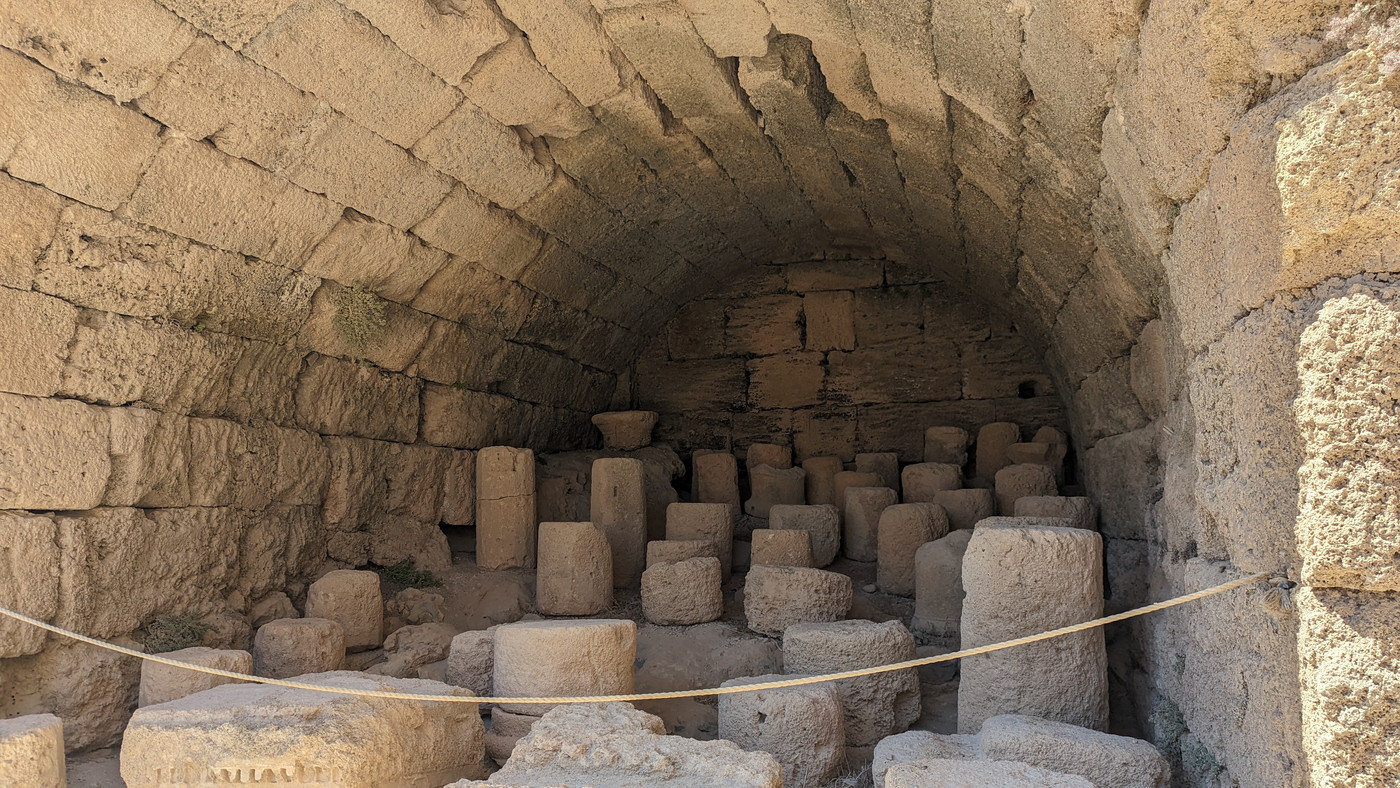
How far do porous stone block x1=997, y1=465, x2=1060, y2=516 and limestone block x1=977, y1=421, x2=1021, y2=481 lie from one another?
1.13m

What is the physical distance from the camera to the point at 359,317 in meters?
6.68

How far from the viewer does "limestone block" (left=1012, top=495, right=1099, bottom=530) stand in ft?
23.9

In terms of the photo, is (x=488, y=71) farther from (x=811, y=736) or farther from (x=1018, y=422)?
(x=1018, y=422)

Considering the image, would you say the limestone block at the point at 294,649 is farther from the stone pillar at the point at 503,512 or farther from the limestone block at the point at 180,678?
the stone pillar at the point at 503,512

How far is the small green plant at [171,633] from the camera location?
5508mm

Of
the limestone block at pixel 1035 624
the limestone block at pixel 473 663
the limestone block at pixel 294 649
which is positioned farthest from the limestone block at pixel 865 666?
the limestone block at pixel 294 649

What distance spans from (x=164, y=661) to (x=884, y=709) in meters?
3.59

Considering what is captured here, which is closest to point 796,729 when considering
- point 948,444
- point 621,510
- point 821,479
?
point 621,510

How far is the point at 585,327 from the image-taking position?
30.9 ft

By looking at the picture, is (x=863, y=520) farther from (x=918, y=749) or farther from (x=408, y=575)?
(x=918, y=749)

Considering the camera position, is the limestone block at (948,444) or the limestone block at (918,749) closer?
the limestone block at (918,749)

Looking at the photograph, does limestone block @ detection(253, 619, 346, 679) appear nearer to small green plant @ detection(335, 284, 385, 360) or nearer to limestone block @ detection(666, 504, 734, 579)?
small green plant @ detection(335, 284, 385, 360)

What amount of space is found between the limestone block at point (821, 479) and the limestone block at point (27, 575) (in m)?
6.38

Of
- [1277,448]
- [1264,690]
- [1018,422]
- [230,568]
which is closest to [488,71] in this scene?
[230,568]
